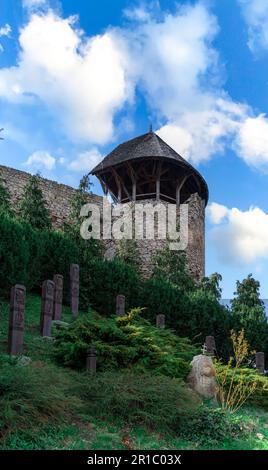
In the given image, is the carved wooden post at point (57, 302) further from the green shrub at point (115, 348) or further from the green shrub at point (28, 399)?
the green shrub at point (28, 399)

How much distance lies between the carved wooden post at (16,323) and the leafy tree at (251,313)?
1117 centimetres

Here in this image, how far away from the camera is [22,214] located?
2527 cm

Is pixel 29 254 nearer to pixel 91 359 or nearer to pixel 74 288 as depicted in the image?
pixel 74 288

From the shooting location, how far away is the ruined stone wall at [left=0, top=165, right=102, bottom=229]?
28.8 metres

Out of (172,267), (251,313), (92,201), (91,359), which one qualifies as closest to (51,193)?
(92,201)

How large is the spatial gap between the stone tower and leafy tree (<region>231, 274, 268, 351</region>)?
535 cm

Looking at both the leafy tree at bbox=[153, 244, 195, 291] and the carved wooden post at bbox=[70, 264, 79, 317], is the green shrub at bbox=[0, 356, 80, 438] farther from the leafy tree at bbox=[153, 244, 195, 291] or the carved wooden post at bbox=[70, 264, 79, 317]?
the leafy tree at bbox=[153, 244, 195, 291]

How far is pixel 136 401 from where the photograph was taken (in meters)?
8.48

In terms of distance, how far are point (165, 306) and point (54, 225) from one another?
11358mm

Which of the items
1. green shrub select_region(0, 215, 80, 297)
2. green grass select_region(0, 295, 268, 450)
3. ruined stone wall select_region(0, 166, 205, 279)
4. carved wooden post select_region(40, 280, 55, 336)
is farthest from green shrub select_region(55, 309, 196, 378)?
ruined stone wall select_region(0, 166, 205, 279)

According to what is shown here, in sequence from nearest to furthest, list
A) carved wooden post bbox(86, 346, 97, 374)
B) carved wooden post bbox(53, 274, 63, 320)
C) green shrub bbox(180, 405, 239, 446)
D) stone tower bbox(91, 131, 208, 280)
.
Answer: green shrub bbox(180, 405, 239, 446) → carved wooden post bbox(86, 346, 97, 374) → carved wooden post bbox(53, 274, 63, 320) → stone tower bbox(91, 131, 208, 280)

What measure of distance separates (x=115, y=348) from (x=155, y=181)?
24629 millimetres
